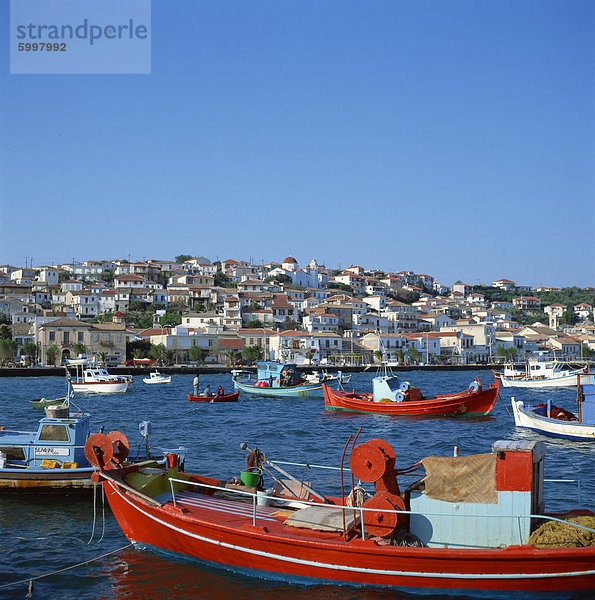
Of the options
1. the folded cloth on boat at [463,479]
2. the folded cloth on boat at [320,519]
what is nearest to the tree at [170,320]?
the folded cloth on boat at [320,519]

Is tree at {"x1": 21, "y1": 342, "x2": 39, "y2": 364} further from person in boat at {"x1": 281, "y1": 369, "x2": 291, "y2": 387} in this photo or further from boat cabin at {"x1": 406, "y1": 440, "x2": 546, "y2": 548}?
boat cabin at {"x1": 406, "y1": 440, "x2": 546, "y2": 548}

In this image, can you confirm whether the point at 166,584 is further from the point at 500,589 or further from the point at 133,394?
the point at 133,394

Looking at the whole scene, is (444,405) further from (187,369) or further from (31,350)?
(31,350)

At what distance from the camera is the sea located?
10625 mm

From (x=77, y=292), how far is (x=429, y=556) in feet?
349

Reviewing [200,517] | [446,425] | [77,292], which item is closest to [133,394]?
[446,425]

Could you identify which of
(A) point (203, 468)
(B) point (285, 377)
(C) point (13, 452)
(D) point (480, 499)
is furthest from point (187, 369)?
(D) point (480, 499)

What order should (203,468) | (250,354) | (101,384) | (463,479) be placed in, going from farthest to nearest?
(250,354) < (101,384) < (203,468) < (463,479)

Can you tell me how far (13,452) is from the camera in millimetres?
16141

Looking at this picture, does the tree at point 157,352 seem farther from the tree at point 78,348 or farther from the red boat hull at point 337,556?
the red boat hull at point 337,556

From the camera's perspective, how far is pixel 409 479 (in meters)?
16.7

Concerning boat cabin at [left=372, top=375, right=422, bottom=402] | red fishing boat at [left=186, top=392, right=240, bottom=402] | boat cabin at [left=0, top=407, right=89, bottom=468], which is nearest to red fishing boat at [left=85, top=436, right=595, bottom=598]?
boat cabin at [left=0, top=407, right=89, bottom=468]

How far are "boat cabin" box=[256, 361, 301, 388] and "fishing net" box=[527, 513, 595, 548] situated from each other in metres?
39.1

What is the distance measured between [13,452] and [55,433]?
4.11 ft
